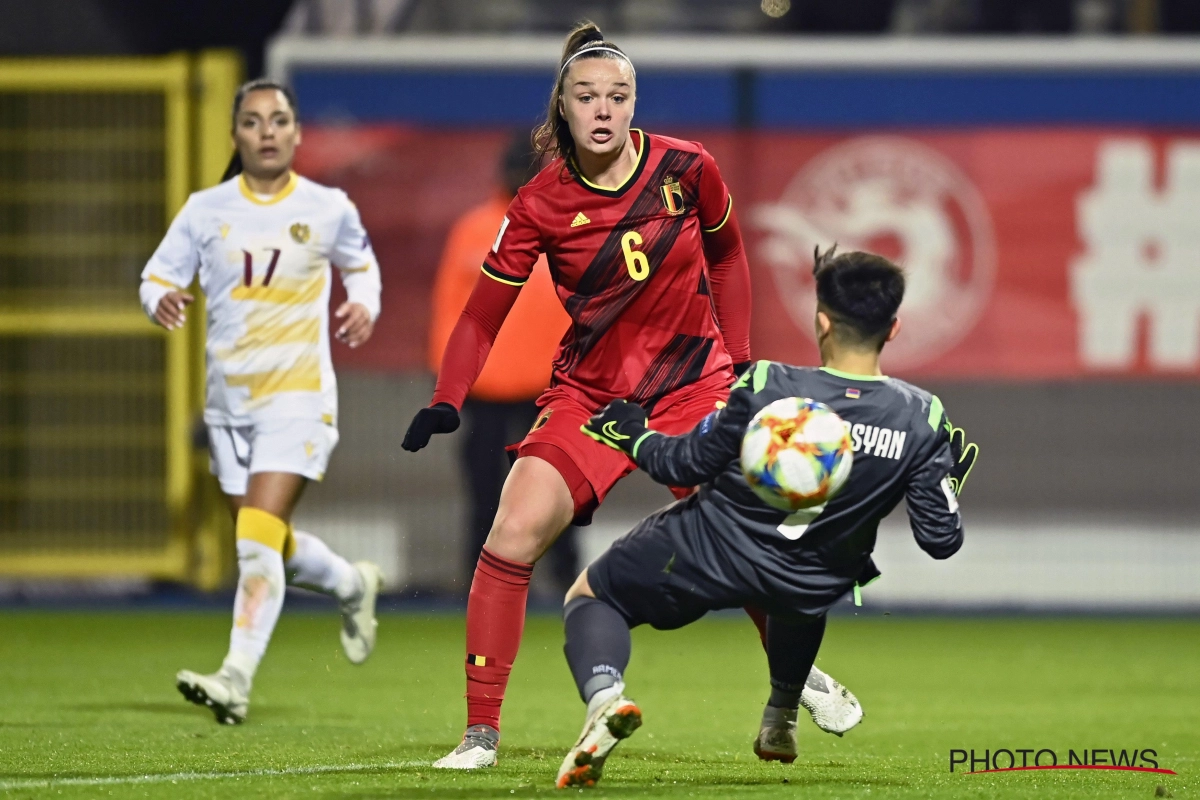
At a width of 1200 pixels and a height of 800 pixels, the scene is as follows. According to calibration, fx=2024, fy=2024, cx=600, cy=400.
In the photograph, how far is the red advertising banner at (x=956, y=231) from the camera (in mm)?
11477

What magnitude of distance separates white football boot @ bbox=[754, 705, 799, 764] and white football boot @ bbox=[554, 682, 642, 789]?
891 mm

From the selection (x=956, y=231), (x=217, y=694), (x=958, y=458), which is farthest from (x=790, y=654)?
(x=956, y=231)

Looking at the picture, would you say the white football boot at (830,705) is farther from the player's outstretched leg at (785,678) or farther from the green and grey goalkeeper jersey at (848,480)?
the green and grey goalkeeper jersey at (848,480)

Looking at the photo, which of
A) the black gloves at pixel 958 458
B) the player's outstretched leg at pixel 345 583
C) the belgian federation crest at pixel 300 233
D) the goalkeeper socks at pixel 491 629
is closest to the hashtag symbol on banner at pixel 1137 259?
the player's outstretched leg at pixel 345 583

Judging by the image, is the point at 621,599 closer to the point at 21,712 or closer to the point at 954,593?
the point at 21,712

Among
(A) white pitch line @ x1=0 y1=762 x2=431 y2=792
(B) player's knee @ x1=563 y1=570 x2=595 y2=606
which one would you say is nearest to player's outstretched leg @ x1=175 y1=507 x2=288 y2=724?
(A) white pitch line @ x1=0 y1=762 x2=431 y2=792

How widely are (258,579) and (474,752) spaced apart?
6.09 feet

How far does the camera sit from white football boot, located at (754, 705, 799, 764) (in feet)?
18.6

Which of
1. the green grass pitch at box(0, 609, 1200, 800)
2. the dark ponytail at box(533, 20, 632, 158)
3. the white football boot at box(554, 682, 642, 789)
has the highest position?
the dark ponytail at box(533, 20, 632, 158)

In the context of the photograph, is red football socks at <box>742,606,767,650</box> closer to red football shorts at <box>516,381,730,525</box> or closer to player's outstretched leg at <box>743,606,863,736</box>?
player's outstretched leg at <box>743,606,863,736</box>

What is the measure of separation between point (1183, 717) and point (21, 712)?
4.11 metres

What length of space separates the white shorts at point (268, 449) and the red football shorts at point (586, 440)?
1780 millimetres

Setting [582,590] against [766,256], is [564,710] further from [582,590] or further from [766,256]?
[766,256]
